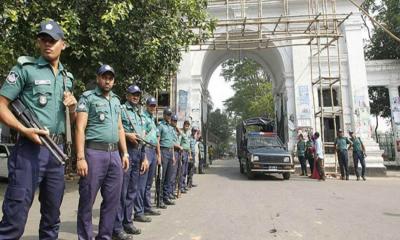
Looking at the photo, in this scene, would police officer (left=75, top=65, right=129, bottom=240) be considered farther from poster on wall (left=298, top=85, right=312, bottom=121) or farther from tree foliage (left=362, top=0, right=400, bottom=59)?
tree foliage (left=362, top=0, right=400, bottom=59)

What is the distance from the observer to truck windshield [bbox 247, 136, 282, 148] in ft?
47.1

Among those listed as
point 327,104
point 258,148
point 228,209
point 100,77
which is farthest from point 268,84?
point 100,77

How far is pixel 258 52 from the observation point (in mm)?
21719

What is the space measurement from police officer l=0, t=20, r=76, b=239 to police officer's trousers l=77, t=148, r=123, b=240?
0.56 metres

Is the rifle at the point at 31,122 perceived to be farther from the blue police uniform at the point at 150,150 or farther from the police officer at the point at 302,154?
the police officer at the point at 302,154

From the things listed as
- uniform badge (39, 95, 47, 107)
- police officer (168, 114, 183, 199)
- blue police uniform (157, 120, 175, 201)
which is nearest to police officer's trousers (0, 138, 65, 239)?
uniform badge (39, 95, 47, 107)

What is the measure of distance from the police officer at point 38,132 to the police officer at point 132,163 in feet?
5.89

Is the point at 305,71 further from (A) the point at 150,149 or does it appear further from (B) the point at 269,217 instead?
(A) the point at 150,149

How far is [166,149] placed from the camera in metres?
7.21

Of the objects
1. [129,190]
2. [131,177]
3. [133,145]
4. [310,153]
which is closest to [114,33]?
[133,145]

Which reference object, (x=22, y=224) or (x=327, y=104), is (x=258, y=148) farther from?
(x=22, y=224)

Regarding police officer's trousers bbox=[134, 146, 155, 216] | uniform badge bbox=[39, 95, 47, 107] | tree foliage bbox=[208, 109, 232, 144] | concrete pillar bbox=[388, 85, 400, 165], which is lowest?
police officer's trousers bbox=[134, 146, 155, 216]

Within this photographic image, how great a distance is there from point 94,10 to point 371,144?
1319cm

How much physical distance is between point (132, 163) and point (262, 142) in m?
9.88
